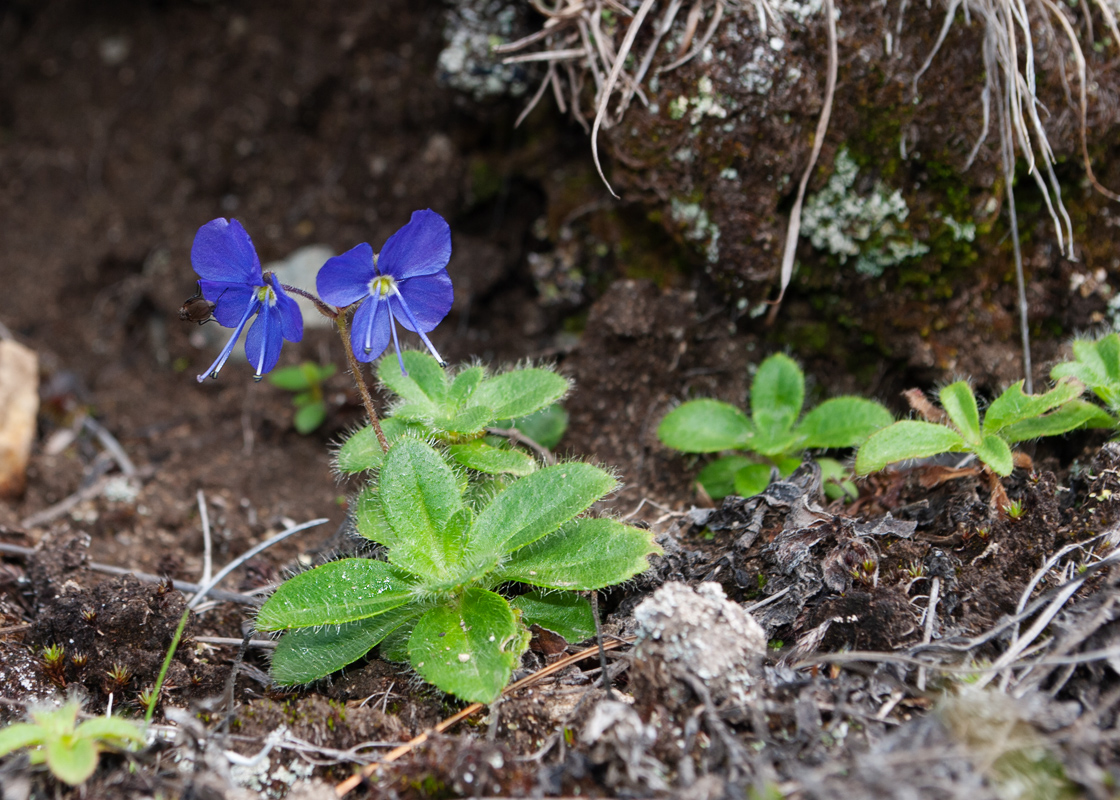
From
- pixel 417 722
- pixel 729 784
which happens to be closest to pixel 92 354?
pixel 417 722

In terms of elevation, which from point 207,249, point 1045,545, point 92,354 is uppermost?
point 207,249

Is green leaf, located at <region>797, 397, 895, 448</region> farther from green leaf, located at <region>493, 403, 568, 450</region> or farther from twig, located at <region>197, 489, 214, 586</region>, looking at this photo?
twig, located at <region>197, 489, 214, 586</region>

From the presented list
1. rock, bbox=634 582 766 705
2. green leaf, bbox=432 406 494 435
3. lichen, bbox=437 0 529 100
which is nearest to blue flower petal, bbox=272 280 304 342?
green leaf, bbox=432 406 494 435

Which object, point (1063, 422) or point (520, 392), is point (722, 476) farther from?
point (1063, 422)

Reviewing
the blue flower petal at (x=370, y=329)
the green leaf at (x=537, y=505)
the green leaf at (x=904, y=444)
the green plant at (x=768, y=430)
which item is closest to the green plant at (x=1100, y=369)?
the green leaf at (x=904, y=444)

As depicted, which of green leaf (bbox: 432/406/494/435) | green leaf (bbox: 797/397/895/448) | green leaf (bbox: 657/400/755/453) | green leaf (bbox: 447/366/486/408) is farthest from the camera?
green leaf (bbox: 657/400/755/453)

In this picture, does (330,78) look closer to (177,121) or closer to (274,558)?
(177,121)

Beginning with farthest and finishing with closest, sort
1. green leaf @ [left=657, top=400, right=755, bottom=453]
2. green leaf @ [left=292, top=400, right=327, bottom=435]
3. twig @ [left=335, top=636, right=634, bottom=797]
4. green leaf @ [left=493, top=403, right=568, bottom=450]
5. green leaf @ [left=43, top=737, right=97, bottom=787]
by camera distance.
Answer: green leaf @ [left=292, top=400, right=327, bottom=435] < green leaf @ [left=493, top=403, right=568, bottom=450] < green leaf @ [left=657, top=400, right=755, bottom=453] < twig @ [left=335, top=636, right=634, bottom=797] < green leaf @ [left=43, top=737, right=97, bottom=787]
